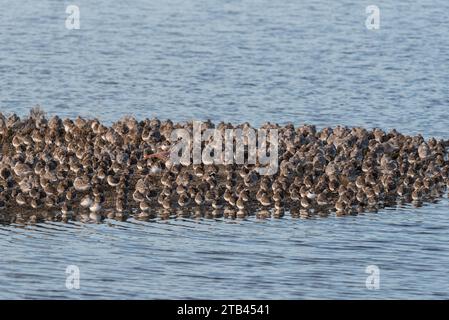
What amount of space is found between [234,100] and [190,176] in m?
16.2

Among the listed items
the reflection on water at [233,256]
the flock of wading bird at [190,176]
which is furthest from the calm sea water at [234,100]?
the flock of wading bird at [190,176]

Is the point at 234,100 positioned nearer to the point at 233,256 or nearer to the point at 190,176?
the point at 190,176

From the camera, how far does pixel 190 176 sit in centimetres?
3162

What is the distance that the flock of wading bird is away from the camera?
30438 mm

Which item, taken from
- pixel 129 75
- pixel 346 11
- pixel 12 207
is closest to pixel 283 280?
pixel 12 207

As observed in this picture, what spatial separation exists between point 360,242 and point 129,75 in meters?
26.1

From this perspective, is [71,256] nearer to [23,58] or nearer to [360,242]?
[360,242]

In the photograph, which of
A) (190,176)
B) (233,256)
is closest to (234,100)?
(190,176)

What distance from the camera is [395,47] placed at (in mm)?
60969

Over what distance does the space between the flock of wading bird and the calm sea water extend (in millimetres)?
795

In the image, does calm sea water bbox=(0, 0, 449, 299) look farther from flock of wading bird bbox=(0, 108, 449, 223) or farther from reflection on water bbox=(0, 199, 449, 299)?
flock of wading bird bbox=(0, 108, 449, 223)

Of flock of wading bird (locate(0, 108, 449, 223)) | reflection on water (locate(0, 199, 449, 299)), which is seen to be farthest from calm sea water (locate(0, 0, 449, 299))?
flock of wading bird (locate(0, 108, 449, 223))

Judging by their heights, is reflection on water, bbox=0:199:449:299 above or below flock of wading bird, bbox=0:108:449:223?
below

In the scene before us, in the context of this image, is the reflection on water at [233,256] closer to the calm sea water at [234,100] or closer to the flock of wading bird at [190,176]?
the calm sea water at [234,100]
